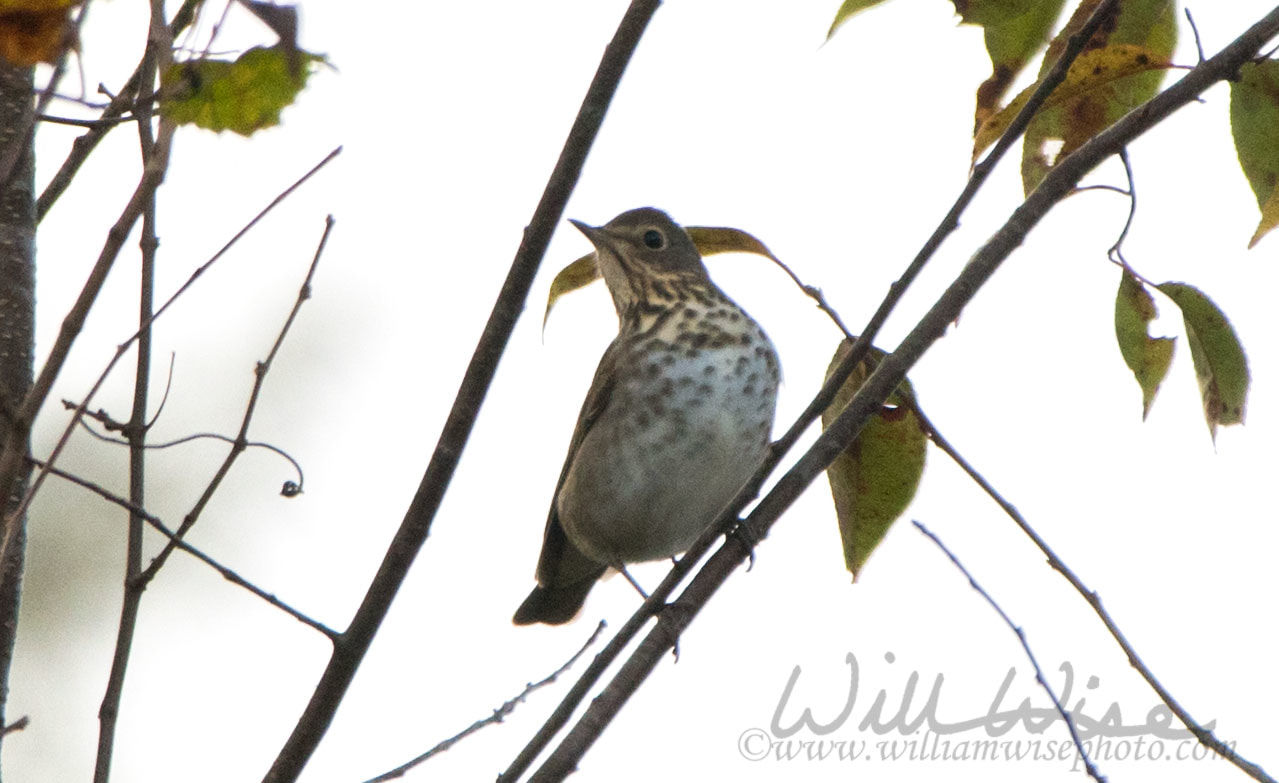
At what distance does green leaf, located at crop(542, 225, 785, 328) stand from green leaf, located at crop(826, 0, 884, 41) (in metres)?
0.65

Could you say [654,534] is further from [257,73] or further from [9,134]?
[257,73]

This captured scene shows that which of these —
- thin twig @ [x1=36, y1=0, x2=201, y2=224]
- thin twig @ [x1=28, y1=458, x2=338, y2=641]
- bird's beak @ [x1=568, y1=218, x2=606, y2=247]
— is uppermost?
bird's beak @ [x1=568, y1=218, x2=606, y2=247]

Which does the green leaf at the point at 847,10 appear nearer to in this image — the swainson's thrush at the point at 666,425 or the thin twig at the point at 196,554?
the thin twig at the point at 196,554

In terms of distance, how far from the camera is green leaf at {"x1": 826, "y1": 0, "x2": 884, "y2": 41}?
2.54m

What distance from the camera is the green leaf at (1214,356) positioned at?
104 inches

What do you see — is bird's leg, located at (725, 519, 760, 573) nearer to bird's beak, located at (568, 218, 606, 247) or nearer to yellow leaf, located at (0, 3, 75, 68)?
yellow leaf, located at (0, 3, 75, 68)

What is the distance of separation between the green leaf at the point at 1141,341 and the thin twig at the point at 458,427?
39.2 inches

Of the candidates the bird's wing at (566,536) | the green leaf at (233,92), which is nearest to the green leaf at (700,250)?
the green leaf at (233,92)

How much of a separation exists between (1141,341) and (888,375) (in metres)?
0.45

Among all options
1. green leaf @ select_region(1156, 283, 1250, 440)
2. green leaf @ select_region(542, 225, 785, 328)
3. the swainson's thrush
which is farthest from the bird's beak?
green leaf @ select_region(1156, 283, 1250, 440)

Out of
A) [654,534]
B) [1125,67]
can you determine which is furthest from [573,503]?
[1125,67]

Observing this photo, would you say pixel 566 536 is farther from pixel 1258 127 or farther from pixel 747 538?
pixel 1258 127

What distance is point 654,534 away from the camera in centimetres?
557

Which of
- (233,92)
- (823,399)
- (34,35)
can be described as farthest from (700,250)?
(34,35)
